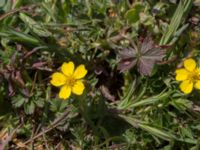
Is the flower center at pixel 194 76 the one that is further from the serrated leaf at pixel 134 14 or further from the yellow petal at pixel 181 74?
the serrated leaf at pixel 134 14

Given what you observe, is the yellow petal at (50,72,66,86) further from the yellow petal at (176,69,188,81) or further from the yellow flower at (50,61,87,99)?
the yellow petal at (176,69,188,81)

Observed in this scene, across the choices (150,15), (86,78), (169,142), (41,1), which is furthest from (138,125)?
(41,1)

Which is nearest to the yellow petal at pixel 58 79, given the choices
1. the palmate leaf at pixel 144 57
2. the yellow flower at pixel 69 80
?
the yellow flower at pixel 69 80

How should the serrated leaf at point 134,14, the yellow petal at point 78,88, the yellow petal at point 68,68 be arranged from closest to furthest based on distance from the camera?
the yellow petal at point 78,88, the yellow petal at point 68,68, the serrated leaf at point 134,14

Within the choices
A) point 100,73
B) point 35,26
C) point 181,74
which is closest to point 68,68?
point 100,73

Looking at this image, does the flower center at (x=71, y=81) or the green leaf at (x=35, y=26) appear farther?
the green leaf at (x=35, y=26)

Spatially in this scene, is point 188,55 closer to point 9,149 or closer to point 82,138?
point 82,138
